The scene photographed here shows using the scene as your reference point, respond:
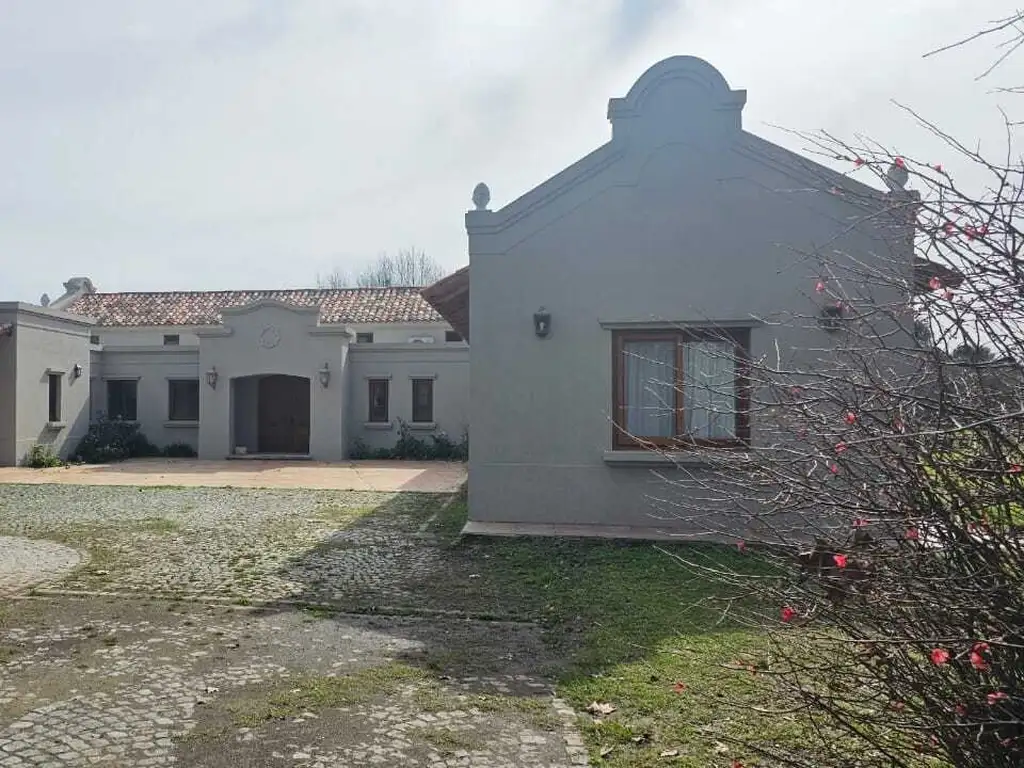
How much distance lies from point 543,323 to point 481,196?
Answer: 2146 mm

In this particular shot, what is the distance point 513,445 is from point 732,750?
235 inches

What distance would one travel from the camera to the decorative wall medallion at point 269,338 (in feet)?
72.1

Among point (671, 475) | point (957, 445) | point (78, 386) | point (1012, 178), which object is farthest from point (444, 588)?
point (78, 386)

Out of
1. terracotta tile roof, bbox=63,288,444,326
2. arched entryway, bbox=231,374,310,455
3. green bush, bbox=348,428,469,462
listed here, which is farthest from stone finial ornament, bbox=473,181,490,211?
terracotta tile roof, bbox=63,288,444,326

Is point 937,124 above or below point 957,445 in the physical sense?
above

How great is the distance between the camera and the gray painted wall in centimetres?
893

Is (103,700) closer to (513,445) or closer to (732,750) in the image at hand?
(732,750)

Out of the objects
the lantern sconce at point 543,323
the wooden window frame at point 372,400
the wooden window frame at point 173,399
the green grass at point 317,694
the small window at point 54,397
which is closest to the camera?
the green grass at point 317,694

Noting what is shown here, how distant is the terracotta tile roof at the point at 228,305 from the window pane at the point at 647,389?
19.3m

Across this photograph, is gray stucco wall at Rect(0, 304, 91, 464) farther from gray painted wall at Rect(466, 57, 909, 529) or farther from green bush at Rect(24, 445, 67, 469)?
gray painted wall at Rect(466, 57, 909, 529)

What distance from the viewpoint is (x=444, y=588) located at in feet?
22.9

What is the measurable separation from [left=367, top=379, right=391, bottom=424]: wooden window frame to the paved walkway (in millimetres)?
2214

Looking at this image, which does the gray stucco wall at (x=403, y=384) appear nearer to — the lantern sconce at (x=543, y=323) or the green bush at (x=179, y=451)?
the green bush at (x=179, y=451)

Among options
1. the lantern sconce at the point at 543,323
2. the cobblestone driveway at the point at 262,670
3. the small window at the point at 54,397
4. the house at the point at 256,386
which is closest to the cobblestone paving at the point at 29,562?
the cobblestone driveway at the point at 262,670
